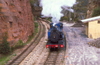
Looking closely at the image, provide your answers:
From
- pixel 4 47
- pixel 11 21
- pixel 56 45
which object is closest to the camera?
pixel 4 47

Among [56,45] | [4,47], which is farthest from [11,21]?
[56,45]

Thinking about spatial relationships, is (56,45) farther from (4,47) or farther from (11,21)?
(11,21)

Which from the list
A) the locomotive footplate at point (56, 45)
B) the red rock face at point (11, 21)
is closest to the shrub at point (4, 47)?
the red rock face at point (11, 21)

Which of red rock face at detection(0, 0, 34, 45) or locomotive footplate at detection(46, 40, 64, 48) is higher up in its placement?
red rock face at detection(0, 0, 34, 45)

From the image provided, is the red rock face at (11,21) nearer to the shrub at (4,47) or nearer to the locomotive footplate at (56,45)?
the shrub at (4,47)

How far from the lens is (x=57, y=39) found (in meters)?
11.8

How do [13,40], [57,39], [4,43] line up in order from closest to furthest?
[4,43] → [57,39] → [13,40]

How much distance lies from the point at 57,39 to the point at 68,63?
3.17 m

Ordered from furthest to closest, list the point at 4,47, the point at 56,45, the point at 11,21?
the point at 11,21
the point at 56,45
the point at 4,47

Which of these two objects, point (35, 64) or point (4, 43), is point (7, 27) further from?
point (35, 64)

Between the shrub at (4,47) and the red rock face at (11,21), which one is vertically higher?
the red rock face at (11,21)

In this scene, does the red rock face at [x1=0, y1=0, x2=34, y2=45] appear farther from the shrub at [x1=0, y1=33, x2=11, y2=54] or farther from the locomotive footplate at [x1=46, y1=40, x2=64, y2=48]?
the locomotive footplate at [x1=46, y1=40, x2=64, y2=48]

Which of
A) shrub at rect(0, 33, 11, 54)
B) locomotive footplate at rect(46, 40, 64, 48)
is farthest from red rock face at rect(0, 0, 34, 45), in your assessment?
locomotive footplate at rect(46, 40, 64, 48)

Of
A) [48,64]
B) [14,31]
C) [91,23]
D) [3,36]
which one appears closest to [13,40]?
[14,31]
